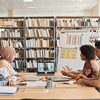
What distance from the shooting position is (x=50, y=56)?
221 inches

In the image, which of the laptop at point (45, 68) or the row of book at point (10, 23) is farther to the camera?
the row of book at point (10, 23)

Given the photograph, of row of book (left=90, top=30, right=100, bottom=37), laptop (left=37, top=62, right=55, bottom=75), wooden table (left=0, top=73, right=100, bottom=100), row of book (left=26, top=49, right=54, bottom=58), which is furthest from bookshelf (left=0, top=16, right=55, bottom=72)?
wooden table (left=0, top=73, right=100, bottom=100)

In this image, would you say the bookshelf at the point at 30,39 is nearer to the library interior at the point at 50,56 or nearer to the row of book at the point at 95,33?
the library interior at the point at 50,56

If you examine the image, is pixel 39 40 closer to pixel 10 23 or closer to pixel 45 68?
pixel 10 23

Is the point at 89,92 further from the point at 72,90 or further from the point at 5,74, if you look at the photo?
the point at 5,74

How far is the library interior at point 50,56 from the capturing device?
1738 mm

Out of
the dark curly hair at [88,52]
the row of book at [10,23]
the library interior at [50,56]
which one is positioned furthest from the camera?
the row of book at [10,23]

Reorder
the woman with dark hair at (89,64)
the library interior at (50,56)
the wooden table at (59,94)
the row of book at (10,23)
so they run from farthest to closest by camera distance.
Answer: the row of book at (10,23), the woman with dark hair at (89,64), the library interior at (50,56), the wooden table at (59,94)

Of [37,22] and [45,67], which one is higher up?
[37,22]

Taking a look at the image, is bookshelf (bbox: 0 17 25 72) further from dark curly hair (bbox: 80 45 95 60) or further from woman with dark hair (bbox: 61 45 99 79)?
dark curly hair (bbox: 80 45 95 60)

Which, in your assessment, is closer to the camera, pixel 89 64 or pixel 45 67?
pixel 89 64

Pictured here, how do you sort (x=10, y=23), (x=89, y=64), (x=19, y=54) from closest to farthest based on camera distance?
(x=89, y=64) → (x=10, y=23) → (x=19, y=54)

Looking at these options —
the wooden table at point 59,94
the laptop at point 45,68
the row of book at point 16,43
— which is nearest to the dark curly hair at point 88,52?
the laptop at point 45,68

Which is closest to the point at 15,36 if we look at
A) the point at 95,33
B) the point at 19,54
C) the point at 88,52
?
the point at 19,54
